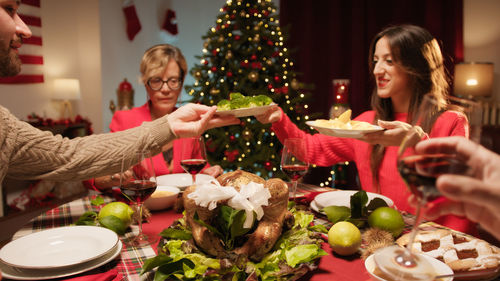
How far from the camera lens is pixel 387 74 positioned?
1942 mm

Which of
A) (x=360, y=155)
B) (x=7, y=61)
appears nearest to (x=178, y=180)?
(x=7, y=61)

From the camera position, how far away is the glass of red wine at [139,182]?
1.07m

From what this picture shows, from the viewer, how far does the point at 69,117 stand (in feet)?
16.9

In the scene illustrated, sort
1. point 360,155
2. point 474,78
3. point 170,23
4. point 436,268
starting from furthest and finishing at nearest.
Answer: point 170,23, point 474,78, point 360,155, point 436,268

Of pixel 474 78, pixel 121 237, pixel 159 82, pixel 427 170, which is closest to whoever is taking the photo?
pixel 427 170

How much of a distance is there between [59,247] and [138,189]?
0.26 metres

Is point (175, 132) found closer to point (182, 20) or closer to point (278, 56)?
point (278, 56)

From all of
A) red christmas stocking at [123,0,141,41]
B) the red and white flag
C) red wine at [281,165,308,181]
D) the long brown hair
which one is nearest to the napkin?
red wine at [281,165,308,181]

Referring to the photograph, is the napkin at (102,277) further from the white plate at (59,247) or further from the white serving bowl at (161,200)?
the white serving bowl at (161,200)

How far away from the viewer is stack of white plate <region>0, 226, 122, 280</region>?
0.84 metres

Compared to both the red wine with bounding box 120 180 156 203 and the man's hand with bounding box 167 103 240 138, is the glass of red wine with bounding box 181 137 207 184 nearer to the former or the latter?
the man's hand with bounding box 167 103 240 138

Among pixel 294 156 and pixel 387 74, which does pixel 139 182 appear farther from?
pixel 387 74

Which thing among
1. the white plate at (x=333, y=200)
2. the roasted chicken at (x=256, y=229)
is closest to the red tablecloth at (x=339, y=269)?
the roasted chicken at (x=256, y=229)

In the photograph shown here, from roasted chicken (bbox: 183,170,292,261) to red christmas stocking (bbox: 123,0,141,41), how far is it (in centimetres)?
542
